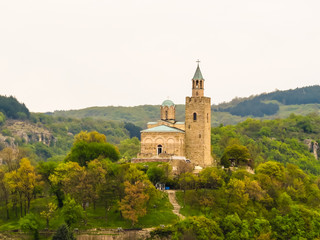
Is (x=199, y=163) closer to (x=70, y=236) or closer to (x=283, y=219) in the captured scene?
(x=283, y=219)

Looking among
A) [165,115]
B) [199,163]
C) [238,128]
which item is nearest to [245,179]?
[199,163]

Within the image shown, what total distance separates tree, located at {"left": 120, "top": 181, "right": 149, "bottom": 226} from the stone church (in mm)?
14150

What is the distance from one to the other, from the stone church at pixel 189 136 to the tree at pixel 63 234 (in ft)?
68.1

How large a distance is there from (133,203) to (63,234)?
342 inches

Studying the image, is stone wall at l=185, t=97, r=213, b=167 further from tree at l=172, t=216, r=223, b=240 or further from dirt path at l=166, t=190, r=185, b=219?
tree at l=172, t=216, r=223, b=240

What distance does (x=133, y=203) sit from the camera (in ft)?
217

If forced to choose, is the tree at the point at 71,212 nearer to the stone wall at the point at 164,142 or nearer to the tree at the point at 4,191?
the tree at the point at 4,191

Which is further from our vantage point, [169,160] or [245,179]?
[169,160]

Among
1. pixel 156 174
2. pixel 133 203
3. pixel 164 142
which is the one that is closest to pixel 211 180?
pixel 156 174

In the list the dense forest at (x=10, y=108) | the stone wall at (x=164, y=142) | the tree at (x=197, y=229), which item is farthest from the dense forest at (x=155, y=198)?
the dense forest at (x=10, y=108)

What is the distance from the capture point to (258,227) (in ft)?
212

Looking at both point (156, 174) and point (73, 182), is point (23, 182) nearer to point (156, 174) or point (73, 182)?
point (73, 182)

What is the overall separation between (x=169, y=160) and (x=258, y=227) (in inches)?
724

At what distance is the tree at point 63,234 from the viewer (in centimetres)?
6109
